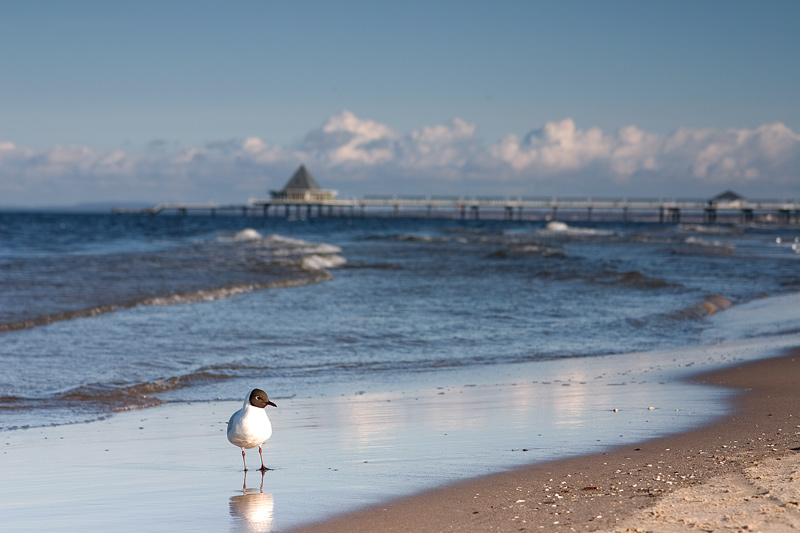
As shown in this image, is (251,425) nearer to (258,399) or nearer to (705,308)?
(258,399)

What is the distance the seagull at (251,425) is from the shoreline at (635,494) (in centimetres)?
109

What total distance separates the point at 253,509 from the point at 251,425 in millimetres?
759

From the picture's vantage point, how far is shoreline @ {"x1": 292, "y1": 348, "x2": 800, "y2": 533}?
11.3 feet

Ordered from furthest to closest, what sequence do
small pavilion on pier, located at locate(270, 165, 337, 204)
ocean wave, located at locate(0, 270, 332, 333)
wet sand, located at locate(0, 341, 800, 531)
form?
small pavilion on pier, located at locate(270, 165, 337, 204) → ocean wave, located at locate(0, 270, 332, 333) → wet sand, located at locate(0, 341, 800, 531)

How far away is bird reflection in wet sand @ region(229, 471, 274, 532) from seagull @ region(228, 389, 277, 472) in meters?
0.32

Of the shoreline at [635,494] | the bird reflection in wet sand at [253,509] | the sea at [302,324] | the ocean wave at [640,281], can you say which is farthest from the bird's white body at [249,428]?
the ocean wave at [640,281]

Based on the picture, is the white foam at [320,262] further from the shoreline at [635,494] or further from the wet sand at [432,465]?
the shoreline at [635,494]

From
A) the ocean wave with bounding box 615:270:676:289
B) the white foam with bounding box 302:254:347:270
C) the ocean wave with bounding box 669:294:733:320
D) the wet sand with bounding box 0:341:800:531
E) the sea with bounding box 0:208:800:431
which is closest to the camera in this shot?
the wet sand with bounding box 0:341:800:531

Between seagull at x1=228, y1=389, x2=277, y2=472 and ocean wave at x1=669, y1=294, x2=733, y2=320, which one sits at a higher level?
seagull at x1=228, y1=389, x2=277, y2=472

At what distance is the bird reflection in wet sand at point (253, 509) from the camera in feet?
12.4

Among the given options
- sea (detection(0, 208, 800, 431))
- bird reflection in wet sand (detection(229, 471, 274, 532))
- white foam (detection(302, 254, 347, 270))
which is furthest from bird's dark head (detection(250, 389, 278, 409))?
white foam (detection(302, 254, 347, 270))

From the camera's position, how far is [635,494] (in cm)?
387

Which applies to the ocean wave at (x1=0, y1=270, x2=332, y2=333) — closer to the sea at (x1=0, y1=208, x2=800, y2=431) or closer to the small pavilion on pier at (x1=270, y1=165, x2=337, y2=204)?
the sea at (x1=0, y1=208, x2=800, y2=431)

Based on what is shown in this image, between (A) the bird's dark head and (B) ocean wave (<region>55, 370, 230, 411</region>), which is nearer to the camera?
(A) the bird's dark head
